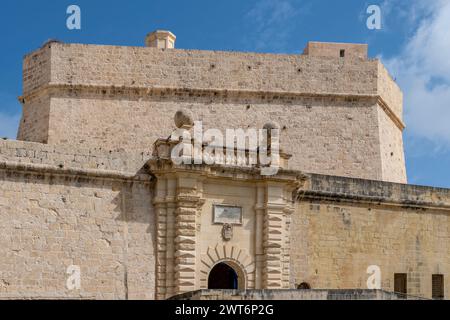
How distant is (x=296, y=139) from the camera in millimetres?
25469

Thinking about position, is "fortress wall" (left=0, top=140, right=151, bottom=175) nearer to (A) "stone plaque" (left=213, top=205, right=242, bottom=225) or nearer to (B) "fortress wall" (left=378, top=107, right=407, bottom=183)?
(A) "stone plaque" (left=213, top=205, right=242, bottom=225)

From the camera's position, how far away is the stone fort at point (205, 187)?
14.7 m

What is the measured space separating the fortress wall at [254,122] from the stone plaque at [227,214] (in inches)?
339

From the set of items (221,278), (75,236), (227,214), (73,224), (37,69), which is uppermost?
(37,69)

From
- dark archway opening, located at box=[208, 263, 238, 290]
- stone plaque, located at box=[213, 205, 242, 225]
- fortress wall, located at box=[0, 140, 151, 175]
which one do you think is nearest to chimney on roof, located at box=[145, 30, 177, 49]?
dark archway opening, located at box=[208, 263, 238, 290]

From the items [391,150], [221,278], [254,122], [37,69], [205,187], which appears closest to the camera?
[205,187]

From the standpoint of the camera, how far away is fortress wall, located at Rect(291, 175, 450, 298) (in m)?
17.8

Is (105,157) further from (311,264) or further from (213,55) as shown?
(213,55)

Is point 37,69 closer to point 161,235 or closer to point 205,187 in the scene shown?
point 205,187

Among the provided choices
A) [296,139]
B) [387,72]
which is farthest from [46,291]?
[387,72]

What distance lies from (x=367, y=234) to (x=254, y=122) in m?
7.81

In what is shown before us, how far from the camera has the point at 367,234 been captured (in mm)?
18609

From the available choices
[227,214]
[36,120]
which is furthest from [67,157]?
[36,120]
